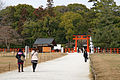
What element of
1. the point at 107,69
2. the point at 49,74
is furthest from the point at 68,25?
the point at 49,74

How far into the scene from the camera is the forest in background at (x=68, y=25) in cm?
6056

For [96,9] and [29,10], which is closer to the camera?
[96,9]

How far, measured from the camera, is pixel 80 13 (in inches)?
3066

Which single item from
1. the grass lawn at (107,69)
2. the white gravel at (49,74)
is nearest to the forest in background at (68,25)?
the grass lawn at (107,69)

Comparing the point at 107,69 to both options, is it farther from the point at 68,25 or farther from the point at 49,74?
the point at 68,25

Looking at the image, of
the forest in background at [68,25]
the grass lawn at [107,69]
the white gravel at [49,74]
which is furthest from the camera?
the forest in background at [68,25]

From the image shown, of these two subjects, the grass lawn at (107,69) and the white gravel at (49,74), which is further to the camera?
the grass lawn at (107,69)

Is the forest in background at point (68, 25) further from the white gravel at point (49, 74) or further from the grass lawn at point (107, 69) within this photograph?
Answer: the white gravel at point (49, 74)

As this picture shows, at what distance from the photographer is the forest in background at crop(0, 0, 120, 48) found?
60.6m

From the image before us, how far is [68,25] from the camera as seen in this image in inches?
2667

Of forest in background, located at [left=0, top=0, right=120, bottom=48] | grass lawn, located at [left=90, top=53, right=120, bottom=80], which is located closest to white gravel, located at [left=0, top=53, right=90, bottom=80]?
grass lawn, located at [left=90, top=53, right=120, bottom=80]

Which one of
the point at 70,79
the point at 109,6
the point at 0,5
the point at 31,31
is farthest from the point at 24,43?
the point at 70,79

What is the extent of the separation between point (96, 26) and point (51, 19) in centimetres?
1160

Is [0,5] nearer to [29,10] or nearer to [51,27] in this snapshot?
[51,27]
